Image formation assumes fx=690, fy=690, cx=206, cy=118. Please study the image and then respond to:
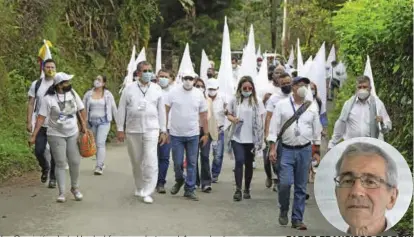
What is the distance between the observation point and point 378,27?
8047mm

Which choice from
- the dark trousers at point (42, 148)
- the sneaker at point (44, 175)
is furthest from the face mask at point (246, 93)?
the sneaker at point (44, 175)

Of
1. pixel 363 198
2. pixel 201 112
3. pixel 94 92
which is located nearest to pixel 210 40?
pixel 94 92

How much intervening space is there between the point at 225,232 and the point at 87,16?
11719 millimetres

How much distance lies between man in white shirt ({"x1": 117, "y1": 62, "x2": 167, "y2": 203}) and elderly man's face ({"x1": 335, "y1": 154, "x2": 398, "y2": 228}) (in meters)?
5.51

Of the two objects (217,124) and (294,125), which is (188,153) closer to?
(217,124)

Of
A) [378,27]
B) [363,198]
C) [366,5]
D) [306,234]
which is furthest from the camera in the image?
[366,5]

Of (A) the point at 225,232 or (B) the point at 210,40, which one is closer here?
(A) the point at 225,232

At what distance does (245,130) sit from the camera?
30.7ft

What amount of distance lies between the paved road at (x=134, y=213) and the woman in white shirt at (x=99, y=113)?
2.58 feet

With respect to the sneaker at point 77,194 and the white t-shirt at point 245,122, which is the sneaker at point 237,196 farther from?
the sneaker at point 77,194

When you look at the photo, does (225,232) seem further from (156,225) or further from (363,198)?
(363,198)

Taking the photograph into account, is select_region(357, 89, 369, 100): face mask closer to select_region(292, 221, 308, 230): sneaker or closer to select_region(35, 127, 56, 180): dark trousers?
select_region(292, 221, 308, 230): sneaker

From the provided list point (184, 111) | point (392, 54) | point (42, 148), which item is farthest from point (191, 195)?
point (392, 54)

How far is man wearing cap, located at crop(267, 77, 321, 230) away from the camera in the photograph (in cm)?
770
